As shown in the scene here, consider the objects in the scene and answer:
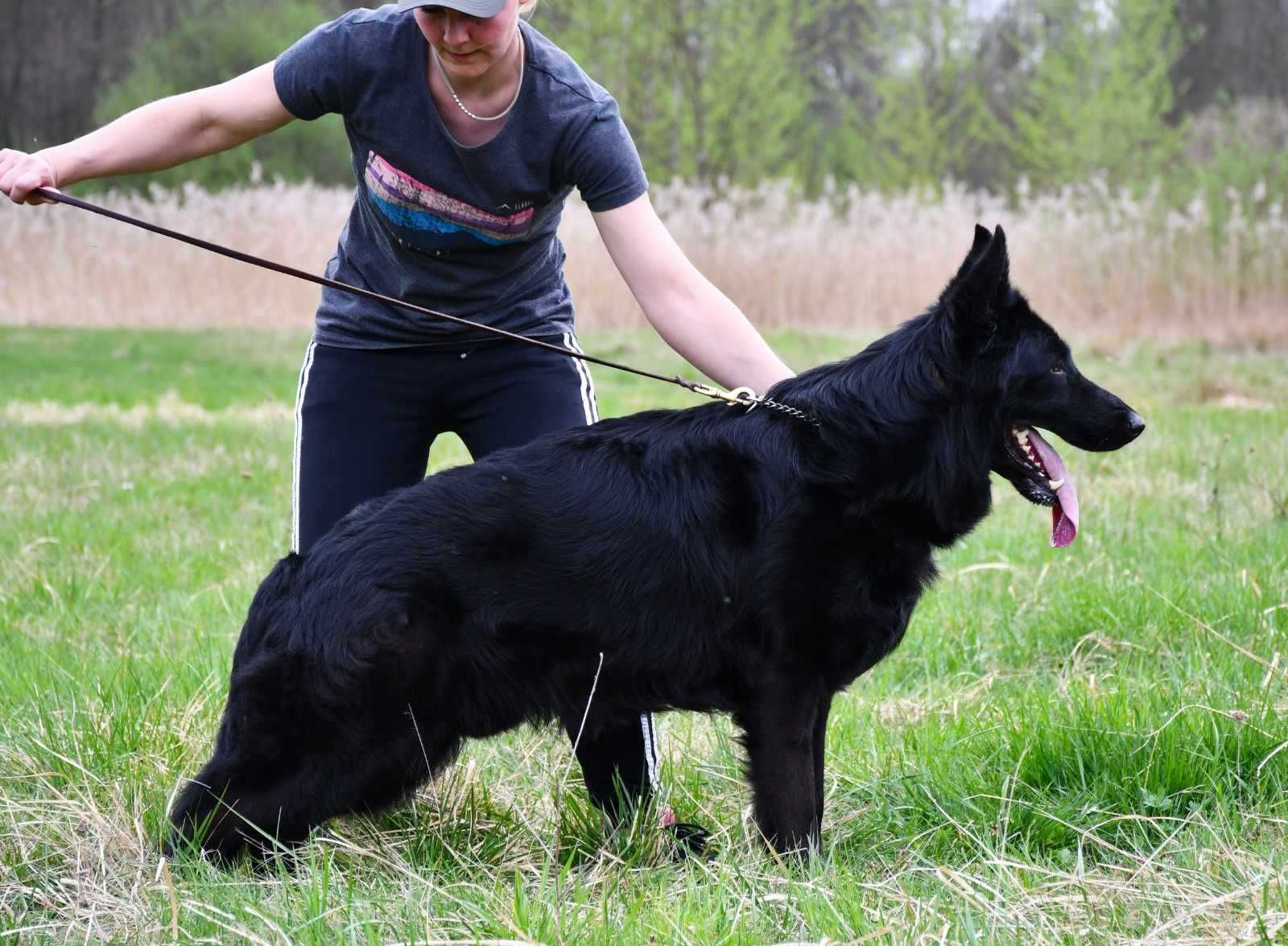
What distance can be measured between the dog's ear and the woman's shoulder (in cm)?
91

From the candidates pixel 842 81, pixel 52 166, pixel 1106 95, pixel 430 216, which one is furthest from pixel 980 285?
pixel 842 81

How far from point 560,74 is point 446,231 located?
1.51ft

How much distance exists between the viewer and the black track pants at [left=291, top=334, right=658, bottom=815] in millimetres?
3346

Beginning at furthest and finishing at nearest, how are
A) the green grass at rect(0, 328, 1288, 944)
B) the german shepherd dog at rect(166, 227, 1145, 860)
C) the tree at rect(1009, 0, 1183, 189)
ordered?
the tree at rect(1009, 0, 1183, 189)
the german shepherd dog at rect(166, 227, 1145, 860)
the green grass at rect(0, 328, 1288, 944)

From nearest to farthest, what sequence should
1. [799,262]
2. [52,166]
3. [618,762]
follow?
[52,166] < [618,762] < [799,262]

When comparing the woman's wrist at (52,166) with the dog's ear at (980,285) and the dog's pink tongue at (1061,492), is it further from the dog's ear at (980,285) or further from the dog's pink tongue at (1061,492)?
the dog's pink tongue at (1061,492)

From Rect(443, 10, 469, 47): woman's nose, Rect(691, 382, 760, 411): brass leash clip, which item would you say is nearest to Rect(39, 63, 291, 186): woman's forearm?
Rect(443, 10, 469, 47): woman's nose

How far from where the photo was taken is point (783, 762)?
2.83 meters

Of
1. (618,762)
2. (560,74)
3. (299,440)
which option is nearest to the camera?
(560,74)

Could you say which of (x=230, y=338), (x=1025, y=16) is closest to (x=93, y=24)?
(x=230, y=338)

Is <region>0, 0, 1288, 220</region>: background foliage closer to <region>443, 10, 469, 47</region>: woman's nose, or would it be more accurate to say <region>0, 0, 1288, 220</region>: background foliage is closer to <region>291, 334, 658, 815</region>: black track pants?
<region>291, 334, 658, 815</region>: black track pants

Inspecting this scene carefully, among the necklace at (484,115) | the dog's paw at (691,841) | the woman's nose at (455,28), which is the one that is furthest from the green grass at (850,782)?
the woman's nose at (455,28)

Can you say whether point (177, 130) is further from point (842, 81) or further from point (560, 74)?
point (842, 81)

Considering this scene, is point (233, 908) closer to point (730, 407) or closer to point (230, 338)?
point (730, 407)
